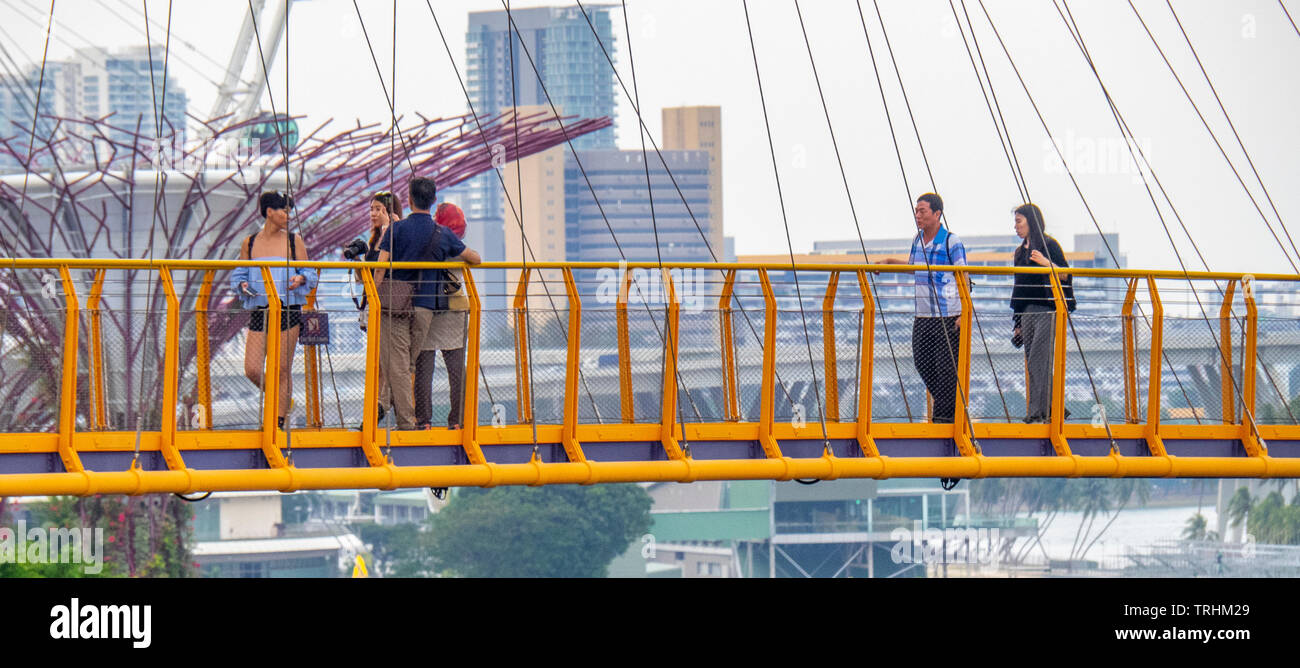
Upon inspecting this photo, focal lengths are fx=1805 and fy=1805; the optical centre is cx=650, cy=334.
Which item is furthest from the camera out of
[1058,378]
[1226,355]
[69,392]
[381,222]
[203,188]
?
[203,188]

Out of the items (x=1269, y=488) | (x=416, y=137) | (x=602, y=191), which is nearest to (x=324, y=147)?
(x=416, y=137)

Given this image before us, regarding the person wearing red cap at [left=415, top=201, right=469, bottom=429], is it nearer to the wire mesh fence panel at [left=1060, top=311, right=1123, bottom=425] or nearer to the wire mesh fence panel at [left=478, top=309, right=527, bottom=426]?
the wire mesh fence panel at [left=478, top=309, right=527, bottom=426]

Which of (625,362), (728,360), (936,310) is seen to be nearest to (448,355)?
(625,362)

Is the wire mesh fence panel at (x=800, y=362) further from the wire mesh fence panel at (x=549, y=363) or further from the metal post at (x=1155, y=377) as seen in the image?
the metal post at (x=1155, y=377)

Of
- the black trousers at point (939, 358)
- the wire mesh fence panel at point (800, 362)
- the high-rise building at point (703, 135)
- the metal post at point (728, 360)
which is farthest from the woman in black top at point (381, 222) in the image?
Answer: the high-rise building at point (703, 135)

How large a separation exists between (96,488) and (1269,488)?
92.4 m

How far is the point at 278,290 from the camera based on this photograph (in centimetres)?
1311

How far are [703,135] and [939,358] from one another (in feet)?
500

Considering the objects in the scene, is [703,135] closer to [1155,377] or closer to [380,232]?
[1155,377]

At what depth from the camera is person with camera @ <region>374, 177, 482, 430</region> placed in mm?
12969

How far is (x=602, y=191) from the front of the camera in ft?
Result: 578

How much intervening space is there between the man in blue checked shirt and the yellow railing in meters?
0.15
